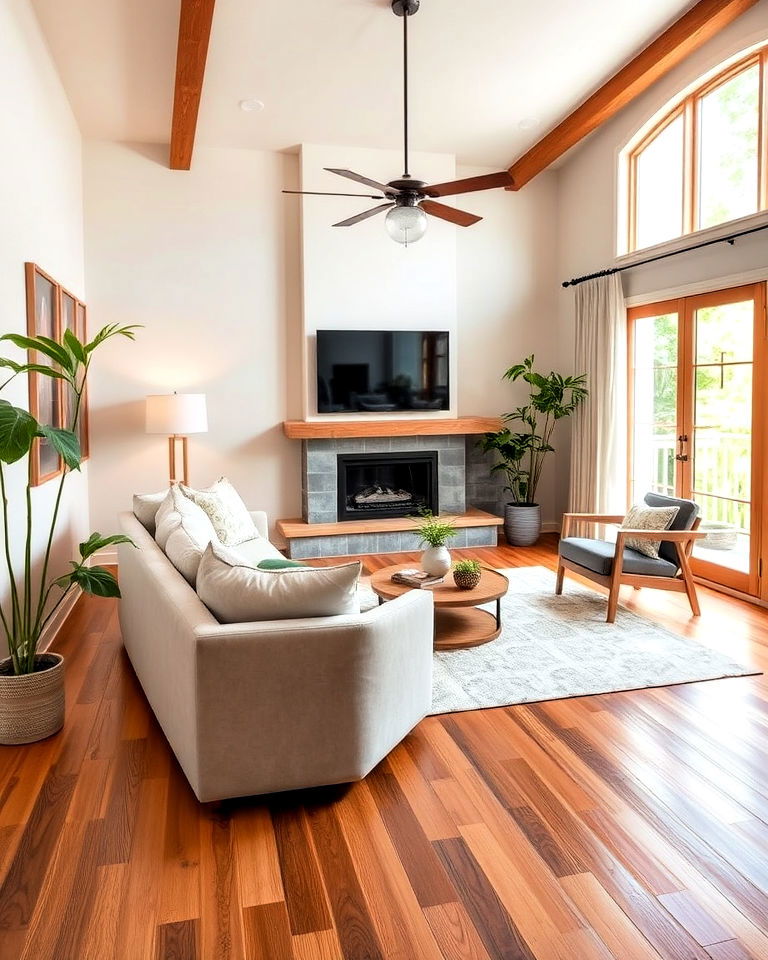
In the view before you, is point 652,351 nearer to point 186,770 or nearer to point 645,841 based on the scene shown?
point 645,841

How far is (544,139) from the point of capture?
6.39 meters

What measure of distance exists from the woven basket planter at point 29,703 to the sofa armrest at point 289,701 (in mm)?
888

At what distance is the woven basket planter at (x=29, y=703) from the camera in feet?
9.41

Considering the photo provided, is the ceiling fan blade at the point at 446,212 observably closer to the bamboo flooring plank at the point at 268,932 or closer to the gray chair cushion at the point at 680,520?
the gray chair cushion at the point at 680,520

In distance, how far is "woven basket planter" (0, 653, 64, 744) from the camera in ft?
→ 9.41

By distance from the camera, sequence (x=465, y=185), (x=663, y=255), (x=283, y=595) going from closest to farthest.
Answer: (x=283, y=595) < (x=465, y=185) < (x=663, y=255)

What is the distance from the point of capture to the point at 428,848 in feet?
7.39

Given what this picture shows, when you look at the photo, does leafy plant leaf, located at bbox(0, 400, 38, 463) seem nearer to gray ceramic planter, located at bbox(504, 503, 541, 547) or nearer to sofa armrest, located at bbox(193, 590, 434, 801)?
sofa armrest, located at bbox(193, 590, 434, 801)

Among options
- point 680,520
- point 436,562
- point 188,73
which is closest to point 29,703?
point 436,562

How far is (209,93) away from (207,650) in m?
4.54

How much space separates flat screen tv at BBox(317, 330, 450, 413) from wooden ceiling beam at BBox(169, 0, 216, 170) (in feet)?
5.96

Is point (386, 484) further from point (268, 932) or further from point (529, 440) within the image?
point (268, 932)

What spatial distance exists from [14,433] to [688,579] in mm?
3729

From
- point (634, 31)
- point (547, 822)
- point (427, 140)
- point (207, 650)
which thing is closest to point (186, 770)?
point (207, 650)
